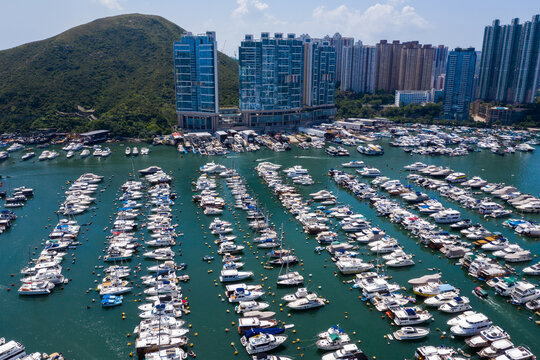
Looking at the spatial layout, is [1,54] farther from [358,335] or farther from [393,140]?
[358,335]

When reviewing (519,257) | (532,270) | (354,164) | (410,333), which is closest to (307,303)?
(410,333)

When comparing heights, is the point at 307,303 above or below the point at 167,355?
above

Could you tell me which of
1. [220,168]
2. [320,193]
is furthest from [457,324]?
[220,168]

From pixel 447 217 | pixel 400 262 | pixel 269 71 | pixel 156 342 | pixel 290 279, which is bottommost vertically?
pixel 156 342

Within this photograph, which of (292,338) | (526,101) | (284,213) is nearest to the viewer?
(292,338)

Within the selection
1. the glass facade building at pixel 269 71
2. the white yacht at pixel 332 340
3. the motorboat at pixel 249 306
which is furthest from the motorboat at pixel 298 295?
the glass facade building at pixel 269 71

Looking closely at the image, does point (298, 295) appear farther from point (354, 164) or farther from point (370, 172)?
point (354, 164)

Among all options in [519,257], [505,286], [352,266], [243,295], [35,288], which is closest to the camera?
[243,295]

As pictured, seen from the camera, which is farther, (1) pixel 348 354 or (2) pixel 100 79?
(2) pixel 100 79
